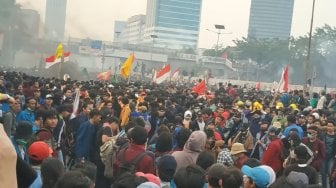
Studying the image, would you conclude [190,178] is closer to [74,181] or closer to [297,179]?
[74,181]

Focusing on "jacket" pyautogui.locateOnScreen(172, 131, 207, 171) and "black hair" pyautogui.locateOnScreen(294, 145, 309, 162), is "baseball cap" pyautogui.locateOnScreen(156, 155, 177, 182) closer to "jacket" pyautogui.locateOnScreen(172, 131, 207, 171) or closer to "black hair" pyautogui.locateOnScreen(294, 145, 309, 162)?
"jacket" pyautogui.locateOnScreen(172, 131, 207, 171)

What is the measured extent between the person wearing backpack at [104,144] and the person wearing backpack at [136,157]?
2.84 ft

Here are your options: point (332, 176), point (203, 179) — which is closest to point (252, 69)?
point (332, 176)

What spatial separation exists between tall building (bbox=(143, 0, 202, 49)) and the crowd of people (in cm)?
14794

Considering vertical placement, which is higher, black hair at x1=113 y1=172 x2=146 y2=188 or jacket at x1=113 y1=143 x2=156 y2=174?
black hair at x1=113 y1=172 x2=146 y2=188

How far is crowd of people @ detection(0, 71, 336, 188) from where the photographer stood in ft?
16.4

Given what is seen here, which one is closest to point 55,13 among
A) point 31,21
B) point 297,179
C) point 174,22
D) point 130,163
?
point 31,21

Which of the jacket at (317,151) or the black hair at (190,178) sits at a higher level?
the black hair at (190,178)

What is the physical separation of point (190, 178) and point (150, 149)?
3.67m

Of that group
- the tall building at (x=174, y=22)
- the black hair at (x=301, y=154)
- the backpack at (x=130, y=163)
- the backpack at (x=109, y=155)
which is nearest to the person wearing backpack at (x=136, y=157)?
the backpack at (x=130, y=163)

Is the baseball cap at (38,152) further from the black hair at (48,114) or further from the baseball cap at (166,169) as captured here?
the black hair at (48,114)

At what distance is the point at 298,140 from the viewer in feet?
30.4

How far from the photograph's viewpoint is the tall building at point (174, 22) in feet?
538

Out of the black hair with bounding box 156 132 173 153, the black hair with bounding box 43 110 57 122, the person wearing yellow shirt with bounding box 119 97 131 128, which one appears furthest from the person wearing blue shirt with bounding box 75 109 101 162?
the person wearing yellow shirt with bounding box 119 97 131 128
